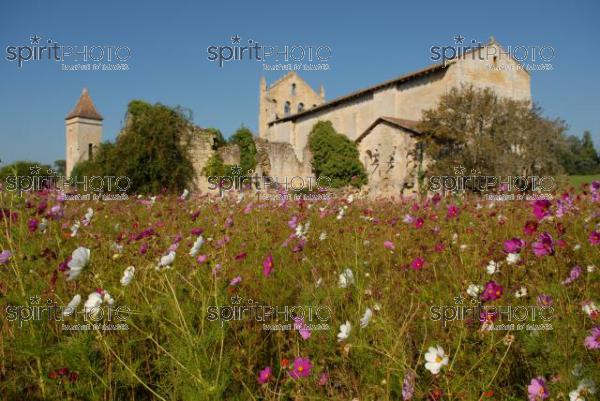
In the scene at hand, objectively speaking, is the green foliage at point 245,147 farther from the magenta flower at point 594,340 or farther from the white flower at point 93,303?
the magenta flower at point 594,340

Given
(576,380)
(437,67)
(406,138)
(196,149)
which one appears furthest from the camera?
(437,67)

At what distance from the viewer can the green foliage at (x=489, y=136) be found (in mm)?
17344

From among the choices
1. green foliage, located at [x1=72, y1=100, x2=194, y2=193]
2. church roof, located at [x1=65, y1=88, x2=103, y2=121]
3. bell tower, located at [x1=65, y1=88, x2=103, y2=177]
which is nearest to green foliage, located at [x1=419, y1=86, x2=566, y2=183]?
green foliage, located at [x1=72, y1=100, x2=194, y2=193]

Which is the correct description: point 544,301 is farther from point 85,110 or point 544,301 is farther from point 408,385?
point 85,110

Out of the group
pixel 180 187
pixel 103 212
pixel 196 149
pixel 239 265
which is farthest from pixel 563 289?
pixel 196 149

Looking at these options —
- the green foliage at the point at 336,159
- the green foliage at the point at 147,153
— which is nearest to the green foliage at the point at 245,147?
the green foliage at the point at 147,153

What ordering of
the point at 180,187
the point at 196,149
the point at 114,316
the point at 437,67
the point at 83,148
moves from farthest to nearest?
the point at 83,148
the point at 437,67
the point at 196,149
the point at 180,187
the point at 114,316

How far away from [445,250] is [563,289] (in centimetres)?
101

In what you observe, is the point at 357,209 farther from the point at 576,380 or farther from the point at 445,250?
the point at 576,380

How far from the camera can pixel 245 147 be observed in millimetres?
21078

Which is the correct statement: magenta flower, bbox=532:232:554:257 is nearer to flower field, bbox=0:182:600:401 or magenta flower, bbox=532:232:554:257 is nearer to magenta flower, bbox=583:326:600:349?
flower field, bbox=0:182:600:401

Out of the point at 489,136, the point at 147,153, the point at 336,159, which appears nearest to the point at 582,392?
the point at 147,153

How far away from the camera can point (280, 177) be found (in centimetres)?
2309

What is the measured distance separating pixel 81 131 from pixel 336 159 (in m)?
18.9
